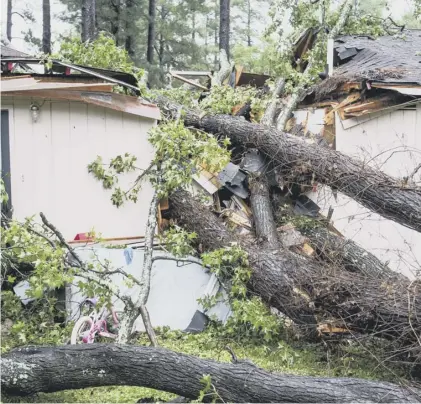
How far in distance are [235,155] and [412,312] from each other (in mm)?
4052

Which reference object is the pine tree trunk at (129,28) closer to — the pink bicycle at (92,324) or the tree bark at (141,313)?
the tree bark at (141,313)

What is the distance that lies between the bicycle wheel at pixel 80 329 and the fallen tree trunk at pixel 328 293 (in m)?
1.90

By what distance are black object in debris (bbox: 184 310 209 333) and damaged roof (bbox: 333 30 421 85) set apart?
444cm

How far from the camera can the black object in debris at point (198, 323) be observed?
223 inches

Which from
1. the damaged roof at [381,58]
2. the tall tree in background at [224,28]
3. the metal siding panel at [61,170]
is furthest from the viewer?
the tall tree in background at [224,28]

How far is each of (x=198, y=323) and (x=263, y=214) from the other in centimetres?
186

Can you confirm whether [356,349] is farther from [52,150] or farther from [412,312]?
[52,150]

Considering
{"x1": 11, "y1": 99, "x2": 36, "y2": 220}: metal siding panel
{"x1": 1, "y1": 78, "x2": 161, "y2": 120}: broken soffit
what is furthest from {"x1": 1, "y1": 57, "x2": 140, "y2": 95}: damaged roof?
{"x1": 11, "y1": 99, "x2": 36, "y2": 220}: metal siding panel

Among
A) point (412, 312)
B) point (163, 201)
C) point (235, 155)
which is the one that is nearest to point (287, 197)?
point (235, 155)

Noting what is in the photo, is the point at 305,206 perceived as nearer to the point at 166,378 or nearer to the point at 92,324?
the point at 92,324

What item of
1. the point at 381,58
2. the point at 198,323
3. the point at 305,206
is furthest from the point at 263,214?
the point at 381,58

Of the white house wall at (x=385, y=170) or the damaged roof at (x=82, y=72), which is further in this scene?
the white house wall at (x=385, y=170)

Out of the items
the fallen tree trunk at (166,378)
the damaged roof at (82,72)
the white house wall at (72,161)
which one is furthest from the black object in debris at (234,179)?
the fallen tree trunk at (166,378)

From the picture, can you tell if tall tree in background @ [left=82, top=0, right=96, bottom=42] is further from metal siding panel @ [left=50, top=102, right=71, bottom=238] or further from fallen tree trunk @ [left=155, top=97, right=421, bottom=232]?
metal siding panel @ [left=50, top=102, right=71, bottom=238]
